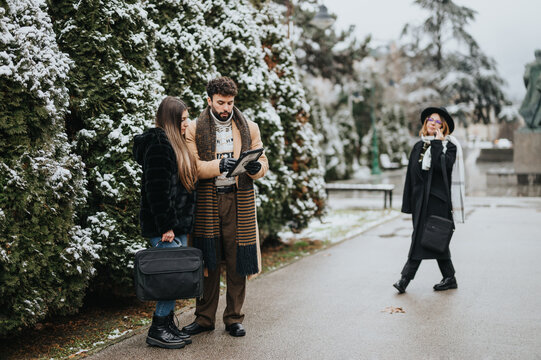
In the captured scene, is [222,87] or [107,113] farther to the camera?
[107,113]

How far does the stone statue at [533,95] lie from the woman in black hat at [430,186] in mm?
15135

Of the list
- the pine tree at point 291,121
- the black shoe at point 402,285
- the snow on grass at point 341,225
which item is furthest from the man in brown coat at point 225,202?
the snow on grass at point 341,225

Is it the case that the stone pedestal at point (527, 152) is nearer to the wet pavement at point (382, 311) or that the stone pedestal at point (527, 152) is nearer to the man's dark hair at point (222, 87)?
the wet pavement at point (382, 311)

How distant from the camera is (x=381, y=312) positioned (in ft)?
17.3

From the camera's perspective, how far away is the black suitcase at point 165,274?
13.1 feet

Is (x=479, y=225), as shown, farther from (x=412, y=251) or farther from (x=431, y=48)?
(x=431, y=48)

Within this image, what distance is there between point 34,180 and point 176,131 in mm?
1071

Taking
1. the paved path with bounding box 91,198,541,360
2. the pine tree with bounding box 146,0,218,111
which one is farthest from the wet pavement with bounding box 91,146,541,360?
the pine tree with bounding box 146,0,218,111

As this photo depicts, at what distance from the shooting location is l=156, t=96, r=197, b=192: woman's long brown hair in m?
4.22

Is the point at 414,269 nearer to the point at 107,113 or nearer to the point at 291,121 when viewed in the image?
the point at 107,113

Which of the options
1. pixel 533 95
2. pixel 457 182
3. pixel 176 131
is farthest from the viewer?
pixel 533 95

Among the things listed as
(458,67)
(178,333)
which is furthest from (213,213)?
(458,67)

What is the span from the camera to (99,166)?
513 cm

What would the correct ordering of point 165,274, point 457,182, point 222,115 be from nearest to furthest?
point 165,274, point 222,115, point 457,182
